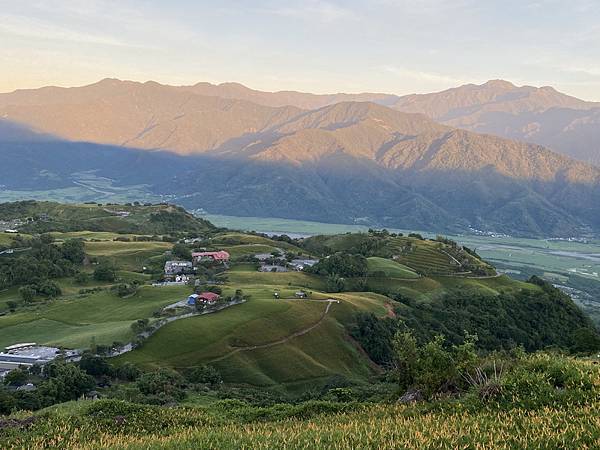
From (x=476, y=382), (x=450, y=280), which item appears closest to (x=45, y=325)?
(x=476, y=382)

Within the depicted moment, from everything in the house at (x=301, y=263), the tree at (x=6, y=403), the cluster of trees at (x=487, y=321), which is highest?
the tree at (x=6, y=403)

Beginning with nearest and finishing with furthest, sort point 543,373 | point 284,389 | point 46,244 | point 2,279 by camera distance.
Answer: point 543,373, point 284,389, point 2,279, point 46,244

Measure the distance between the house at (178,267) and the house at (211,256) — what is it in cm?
321

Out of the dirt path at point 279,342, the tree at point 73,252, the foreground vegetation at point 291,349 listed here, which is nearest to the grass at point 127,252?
the foreground vegetation at point 291,349

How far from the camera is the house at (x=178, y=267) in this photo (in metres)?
131

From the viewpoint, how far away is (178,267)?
13488 cm

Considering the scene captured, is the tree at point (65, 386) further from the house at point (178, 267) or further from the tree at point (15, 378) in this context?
the house at point (178, 267)

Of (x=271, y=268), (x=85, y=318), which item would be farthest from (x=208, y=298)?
(x=271, y=268)

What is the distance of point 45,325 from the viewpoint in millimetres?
85500

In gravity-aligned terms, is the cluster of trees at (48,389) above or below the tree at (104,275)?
above

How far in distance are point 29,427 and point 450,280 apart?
131982mm

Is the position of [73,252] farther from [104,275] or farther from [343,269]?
[343,269]

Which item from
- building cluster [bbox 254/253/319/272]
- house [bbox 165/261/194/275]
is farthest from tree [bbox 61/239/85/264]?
building cluster [bbox 254/253/319/272]

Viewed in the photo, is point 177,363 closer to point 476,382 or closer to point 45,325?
point 45,325
